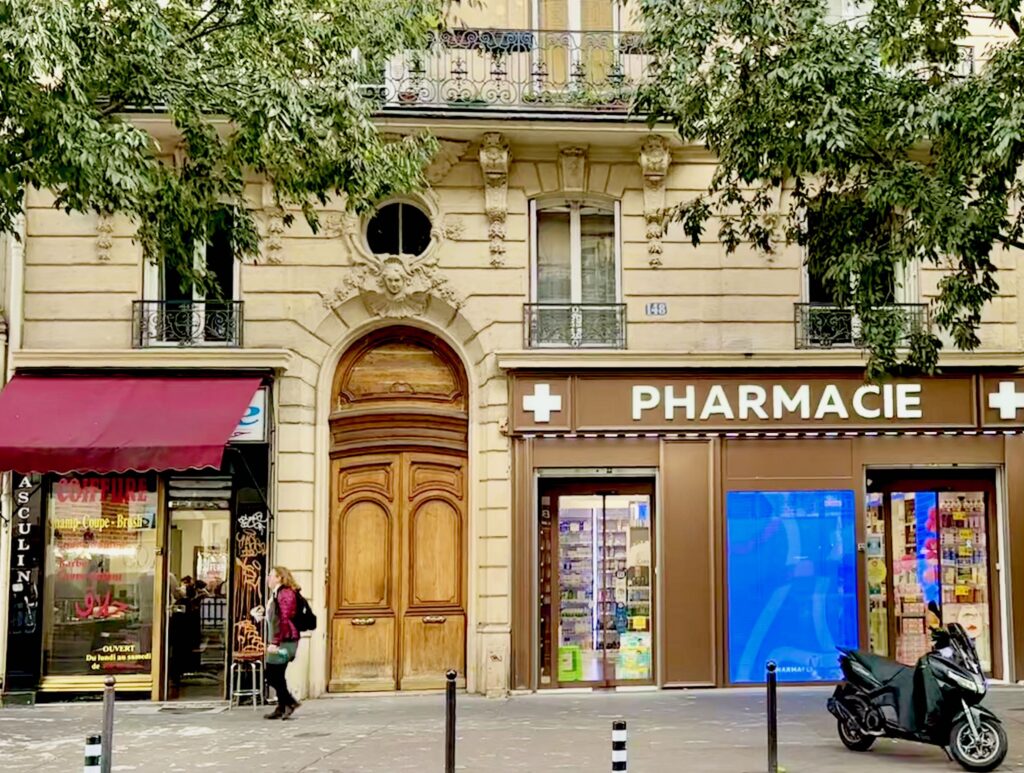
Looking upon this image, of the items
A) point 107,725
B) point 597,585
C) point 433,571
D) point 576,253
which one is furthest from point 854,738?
point 576,253

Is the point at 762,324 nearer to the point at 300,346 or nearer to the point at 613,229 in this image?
the point at 613,229

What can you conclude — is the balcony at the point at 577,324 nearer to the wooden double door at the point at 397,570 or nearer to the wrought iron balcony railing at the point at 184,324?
the wooden double door at the point at 397,570

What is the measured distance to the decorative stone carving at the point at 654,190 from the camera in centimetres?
1409

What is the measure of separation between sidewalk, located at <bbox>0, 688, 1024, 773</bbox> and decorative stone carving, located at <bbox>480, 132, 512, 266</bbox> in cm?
542

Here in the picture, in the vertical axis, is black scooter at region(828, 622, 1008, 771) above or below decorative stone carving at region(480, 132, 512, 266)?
below

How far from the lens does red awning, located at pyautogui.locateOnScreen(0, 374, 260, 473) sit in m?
12.5

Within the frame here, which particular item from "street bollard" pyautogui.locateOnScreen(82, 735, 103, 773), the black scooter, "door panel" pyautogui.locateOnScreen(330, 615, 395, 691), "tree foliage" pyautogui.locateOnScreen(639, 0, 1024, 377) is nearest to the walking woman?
"door panel" pyautogui.locateOnScreen(330, 615, 395, 691)

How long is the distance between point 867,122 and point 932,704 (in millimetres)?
5269

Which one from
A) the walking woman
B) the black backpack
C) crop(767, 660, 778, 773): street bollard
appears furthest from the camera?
the black backpack

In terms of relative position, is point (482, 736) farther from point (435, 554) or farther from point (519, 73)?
point (519, 73)

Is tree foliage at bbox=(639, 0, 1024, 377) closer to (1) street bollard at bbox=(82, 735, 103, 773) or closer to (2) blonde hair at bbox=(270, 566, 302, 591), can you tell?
(2) blonde hair at bbox=(270, 566, 302, 591)

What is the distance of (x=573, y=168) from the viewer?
46.9 feet

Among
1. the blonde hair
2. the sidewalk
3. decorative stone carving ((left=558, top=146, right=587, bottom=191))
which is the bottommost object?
the sidewalk

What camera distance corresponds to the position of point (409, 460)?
1431 cm
